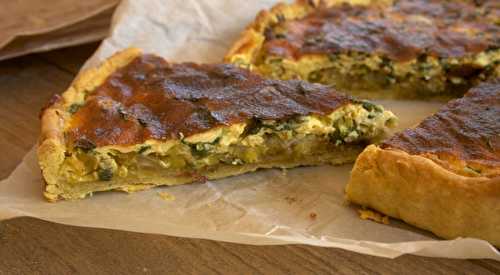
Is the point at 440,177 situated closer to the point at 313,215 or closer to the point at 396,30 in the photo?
the point at 313,215

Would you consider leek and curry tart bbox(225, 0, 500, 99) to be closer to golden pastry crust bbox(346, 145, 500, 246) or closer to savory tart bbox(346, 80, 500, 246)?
savory tart bbox(346, 80, 500, 246)

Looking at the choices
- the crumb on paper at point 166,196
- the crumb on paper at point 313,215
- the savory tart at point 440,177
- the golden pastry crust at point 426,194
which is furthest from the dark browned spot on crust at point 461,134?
the crumb on paper at point 166,196

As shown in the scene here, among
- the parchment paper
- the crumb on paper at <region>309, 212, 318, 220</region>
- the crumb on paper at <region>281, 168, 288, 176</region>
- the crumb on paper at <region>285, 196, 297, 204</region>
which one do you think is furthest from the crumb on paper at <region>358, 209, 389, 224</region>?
the crumb on paper at <region>281, 168, 288, 176</region>

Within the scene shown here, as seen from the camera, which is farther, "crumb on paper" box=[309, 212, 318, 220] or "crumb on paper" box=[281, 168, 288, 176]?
"crumb on paper" box=[281, 168, 288, 176]

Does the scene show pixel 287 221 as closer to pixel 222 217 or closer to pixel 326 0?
pixel 222 217

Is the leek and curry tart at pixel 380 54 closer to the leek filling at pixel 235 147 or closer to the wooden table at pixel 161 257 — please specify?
the leek filling at pixel 235 147

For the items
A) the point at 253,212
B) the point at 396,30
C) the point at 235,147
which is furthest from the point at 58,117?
the point at 396,30

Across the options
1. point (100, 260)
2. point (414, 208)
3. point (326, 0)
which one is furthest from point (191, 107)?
point (326, 0)
